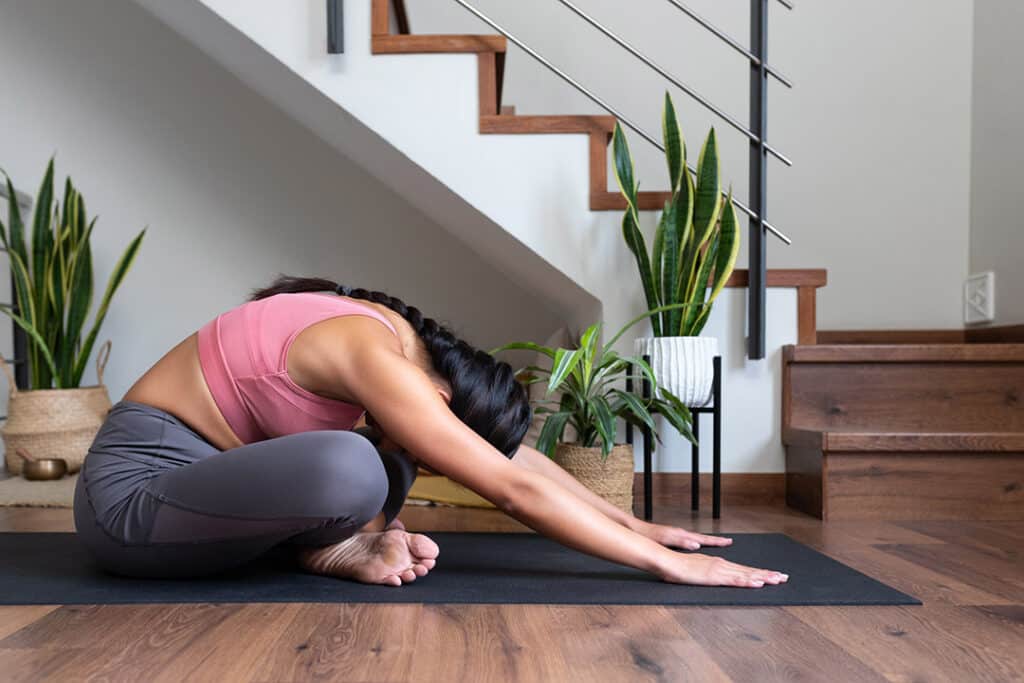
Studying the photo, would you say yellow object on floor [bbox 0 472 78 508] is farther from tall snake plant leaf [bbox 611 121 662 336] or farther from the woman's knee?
tall snake plant leaf [bbox 611 121 662 336]

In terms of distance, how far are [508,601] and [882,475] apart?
1.24 m

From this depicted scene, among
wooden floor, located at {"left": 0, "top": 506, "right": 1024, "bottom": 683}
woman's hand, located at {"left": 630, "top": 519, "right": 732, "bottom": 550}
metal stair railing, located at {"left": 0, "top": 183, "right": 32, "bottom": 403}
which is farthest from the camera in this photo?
metal stair railing, located at {"left": 0, "top": 183, "right": 32, "bottom": 403}

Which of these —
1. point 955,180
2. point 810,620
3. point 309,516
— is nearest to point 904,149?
point 955,180

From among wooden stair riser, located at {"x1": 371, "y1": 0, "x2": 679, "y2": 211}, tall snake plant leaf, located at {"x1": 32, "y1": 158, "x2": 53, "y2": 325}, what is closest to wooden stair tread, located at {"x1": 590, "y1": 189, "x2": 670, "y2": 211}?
wooden stair riser, located at {"x1": 371, "y1": 0, "x2": 679, "y2": 211}

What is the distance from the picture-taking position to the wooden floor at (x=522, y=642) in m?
0.93

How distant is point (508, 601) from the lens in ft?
4.05

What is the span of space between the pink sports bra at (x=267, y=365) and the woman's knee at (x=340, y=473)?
92 millimetres

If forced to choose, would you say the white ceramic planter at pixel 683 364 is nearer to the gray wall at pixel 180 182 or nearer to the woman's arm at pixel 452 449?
the woman's arm at pixel 452 449

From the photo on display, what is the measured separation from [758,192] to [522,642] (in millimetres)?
1608

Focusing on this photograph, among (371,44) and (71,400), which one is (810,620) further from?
(71,400)

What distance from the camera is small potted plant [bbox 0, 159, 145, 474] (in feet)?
8.97

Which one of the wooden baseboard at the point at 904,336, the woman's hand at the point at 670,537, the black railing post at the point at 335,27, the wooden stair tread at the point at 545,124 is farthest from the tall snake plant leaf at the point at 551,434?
the wooden baseboard at the point at 904,336

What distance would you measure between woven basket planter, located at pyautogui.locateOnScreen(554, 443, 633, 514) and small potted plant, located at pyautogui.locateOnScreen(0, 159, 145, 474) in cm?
163

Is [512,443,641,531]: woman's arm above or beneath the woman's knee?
beneath
